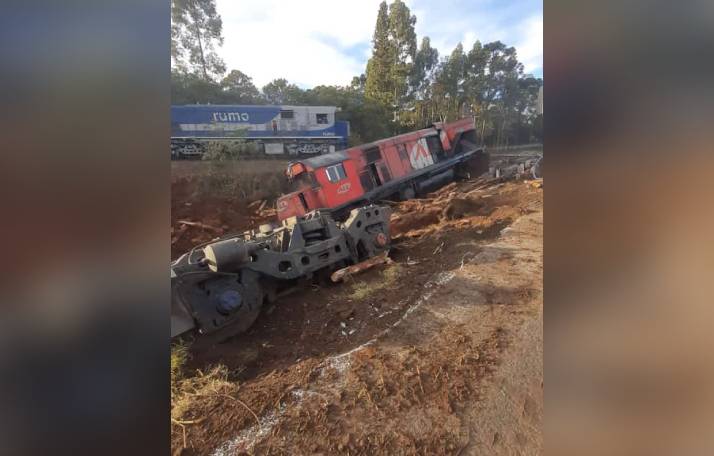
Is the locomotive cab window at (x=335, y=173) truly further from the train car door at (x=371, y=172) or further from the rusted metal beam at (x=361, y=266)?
the rusted metal beam at (x=361, y=266)

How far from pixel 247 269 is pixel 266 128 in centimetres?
1031

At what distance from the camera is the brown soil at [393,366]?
177 cm

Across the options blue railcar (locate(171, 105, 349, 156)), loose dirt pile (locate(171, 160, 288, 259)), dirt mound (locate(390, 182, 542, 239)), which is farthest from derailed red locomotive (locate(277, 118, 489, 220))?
blue railcar (locate(171, 105, 349, 156))

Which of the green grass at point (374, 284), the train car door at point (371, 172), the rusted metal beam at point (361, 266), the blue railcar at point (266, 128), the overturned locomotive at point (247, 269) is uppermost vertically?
the blue railcar at point (266, 128)

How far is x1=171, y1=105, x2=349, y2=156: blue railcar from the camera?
35.9 feet

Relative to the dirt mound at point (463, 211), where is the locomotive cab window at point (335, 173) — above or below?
above

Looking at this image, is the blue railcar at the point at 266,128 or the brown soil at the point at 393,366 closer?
the brown soil at the point at 393,366

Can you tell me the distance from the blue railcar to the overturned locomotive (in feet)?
26.4

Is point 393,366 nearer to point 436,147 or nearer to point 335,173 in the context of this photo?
point 335,173

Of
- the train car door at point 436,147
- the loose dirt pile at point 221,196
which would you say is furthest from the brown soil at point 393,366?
the train car door at point 436,147

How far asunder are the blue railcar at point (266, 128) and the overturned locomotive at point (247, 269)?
26.4ft

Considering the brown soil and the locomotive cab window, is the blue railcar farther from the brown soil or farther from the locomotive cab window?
the brown soil
